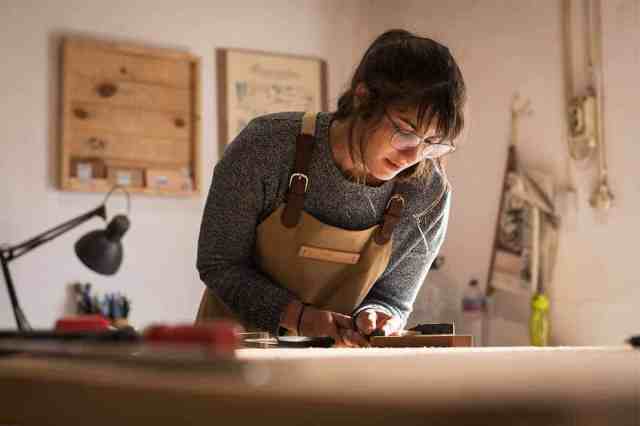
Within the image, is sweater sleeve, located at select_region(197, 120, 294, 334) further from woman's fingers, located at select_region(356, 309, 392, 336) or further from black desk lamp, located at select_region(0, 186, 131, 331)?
black desk lamp, located at select_region(0, 186, 131, 331)

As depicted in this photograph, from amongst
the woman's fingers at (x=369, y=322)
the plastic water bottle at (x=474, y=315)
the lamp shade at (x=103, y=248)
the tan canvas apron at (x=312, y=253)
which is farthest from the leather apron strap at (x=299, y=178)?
the plastic water bottle at (x=474, y=315)

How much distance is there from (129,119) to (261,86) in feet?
1.96

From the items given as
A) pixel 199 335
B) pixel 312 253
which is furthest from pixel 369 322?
pixel 199 335

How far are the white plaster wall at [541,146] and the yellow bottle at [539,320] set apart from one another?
0.04 m

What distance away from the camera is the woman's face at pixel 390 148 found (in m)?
1.41

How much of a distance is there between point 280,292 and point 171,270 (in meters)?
1.97

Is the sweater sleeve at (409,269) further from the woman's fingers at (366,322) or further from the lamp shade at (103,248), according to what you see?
the lamp shade at (103,248)

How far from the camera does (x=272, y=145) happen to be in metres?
1.51

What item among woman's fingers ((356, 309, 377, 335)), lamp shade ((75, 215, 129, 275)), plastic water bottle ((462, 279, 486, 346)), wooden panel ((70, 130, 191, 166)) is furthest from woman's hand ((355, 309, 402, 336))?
wooden panel ((70, 130, 191, 166))

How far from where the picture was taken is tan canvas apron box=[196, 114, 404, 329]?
5.06 feet

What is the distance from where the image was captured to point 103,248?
2.77 meters

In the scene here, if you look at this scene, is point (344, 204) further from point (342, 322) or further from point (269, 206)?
point (342, 322)

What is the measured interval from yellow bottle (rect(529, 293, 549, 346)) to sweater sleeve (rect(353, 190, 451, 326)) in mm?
1308

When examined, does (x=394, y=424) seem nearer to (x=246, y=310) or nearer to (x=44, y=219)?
(x=246, y=310)
